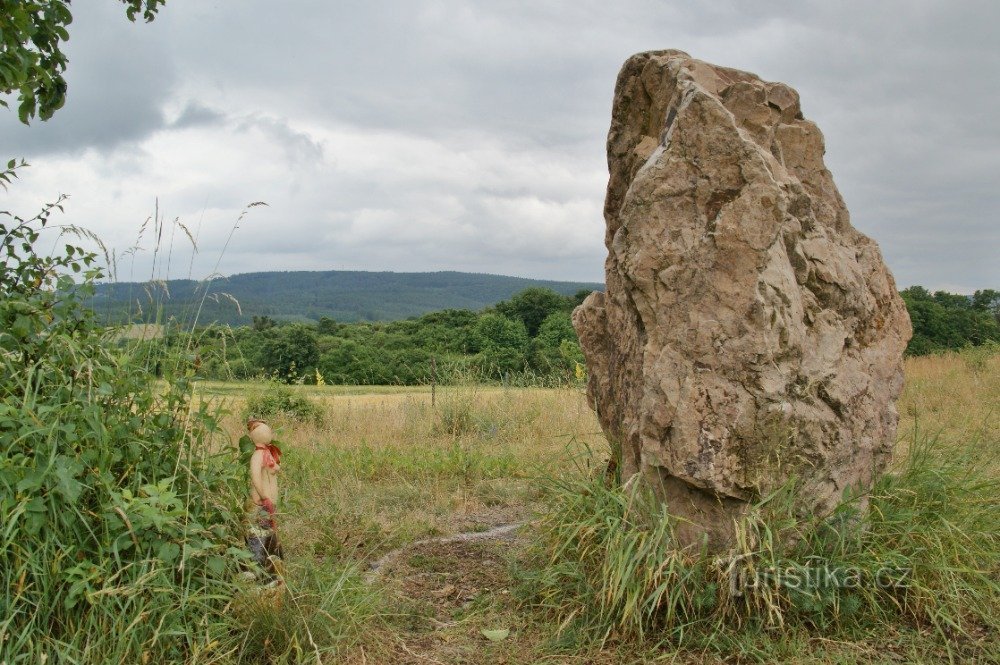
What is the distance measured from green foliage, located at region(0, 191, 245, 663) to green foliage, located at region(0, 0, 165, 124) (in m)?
1.23

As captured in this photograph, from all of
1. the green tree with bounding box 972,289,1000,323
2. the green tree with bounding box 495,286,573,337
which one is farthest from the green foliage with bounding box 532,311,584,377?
the green tree with bounding box 972,289,1000,323

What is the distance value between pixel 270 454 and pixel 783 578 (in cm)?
268

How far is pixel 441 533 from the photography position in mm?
6023

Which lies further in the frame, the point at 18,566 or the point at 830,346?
the point at 830,346

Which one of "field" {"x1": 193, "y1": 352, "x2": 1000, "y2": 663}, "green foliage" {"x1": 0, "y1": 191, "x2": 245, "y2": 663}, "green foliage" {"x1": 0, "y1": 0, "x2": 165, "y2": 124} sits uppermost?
"green foliage" {"x1": 0, "y1": 0, "x2": 165, "y2": 124}

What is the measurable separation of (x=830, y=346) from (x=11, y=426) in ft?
13.3

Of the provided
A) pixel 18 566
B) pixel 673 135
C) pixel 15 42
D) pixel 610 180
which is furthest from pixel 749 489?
pixel 15 42

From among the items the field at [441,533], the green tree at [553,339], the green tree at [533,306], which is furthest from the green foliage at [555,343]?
the field at [441,533]

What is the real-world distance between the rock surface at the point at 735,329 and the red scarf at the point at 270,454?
193 cm

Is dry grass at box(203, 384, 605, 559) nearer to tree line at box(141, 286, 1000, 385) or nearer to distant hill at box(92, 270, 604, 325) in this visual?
tree line at box(141, 286, 1000, 385)

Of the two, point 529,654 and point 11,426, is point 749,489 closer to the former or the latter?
point 529,654

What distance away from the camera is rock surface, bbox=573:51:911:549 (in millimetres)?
4145

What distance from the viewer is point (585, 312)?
528 cm

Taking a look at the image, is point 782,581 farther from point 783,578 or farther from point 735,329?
point 735,329
